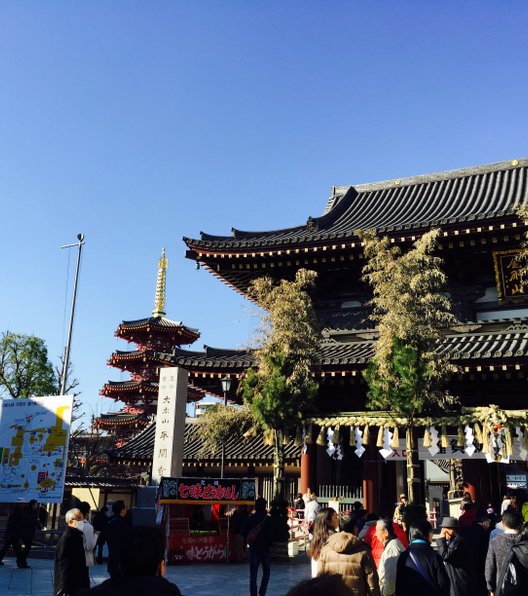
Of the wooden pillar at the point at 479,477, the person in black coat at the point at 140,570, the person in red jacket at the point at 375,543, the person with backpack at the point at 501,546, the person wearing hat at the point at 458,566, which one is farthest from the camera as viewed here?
the wooden pillar at the point at 479,477

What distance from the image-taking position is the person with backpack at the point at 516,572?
20.1 ft

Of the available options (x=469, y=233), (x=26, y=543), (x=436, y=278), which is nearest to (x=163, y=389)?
(x=26, y=543)

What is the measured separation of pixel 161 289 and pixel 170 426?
36411 mm

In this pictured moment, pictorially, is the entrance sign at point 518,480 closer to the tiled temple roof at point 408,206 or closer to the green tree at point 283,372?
the green tree at point 283,372

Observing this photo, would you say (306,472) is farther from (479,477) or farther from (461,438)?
(461,438)

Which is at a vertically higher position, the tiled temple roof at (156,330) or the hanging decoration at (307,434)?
the tiled temple roof at (156,330)

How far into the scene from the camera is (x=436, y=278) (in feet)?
58.3

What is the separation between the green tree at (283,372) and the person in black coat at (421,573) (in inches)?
410

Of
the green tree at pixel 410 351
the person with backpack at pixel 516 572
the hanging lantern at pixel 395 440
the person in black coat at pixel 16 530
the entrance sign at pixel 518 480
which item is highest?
the green tree at pixel 410 351

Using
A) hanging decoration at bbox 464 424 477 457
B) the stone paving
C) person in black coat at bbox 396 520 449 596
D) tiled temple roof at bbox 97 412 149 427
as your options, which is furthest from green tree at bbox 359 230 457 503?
tiled temple roof at bbox 97 412 149 427

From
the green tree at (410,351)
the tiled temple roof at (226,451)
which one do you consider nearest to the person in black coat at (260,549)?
the green tree at (410,351)

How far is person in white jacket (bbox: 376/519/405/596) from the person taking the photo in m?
6.77

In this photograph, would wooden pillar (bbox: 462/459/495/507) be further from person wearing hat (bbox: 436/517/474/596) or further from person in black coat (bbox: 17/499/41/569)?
person in black coat (bbox: 17/499/41/569)

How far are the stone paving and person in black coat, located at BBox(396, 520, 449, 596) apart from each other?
5494 mm
